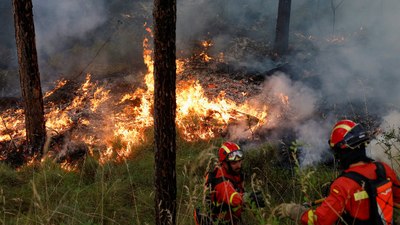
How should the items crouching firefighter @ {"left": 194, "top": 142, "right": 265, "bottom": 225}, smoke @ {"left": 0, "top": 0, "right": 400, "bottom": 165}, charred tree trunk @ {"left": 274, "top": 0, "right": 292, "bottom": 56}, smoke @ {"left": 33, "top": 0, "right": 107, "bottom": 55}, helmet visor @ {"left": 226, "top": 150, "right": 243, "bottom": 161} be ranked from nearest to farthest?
1. crouching firefighter @ {"left": 194, "top": 142, "right": 265, "bottom": 225}
2. helmet visor @ {"left": 226, "top": 150, "right": 243, "bottom": 161}
3. smoke @ {"left": 0, "top": 0, "right": 400, "bottom": 165}
4. smoke @ {"left": 33, "top": 0, "right": 107, "bottom": 55}
5. charred tree trunk @ {"left": 274, "top": 0, "right": 292, "bottom": 56}

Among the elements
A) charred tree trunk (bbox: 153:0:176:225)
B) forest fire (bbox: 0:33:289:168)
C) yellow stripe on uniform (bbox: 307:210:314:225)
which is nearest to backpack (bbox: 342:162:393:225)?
yellow stripe on uniform (bbox: 307:210:314:225)

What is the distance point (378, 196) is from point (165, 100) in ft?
7.23

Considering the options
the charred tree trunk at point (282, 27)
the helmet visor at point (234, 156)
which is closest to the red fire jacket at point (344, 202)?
the helmet visor at point (234, 156)

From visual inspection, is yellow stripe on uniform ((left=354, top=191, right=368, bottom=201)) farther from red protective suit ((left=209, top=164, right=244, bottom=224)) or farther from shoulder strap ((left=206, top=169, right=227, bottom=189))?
shoulder strap ((left=206, top=169, right=227, bottom=189))

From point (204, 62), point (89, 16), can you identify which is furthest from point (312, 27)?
point (89, 16)

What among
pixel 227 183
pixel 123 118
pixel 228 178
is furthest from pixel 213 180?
pixel 123 118

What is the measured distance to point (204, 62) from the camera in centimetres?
1333

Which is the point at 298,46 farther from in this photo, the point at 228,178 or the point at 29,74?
the point at 228,178

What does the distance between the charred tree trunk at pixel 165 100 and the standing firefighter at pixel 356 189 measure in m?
1.42

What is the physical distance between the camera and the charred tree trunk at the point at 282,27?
45.7 feet

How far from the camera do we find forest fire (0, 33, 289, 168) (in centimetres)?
812

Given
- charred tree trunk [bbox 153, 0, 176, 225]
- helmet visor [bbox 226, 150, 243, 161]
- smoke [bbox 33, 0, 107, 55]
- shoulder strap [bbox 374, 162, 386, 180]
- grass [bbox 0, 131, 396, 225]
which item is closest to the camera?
shoulder strap [bbox 374, 162, 386, 180]

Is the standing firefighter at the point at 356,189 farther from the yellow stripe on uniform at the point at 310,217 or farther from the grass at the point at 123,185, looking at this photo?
the grass at the point at 123,185

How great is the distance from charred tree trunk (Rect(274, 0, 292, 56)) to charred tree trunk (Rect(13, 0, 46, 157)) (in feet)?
33.1
